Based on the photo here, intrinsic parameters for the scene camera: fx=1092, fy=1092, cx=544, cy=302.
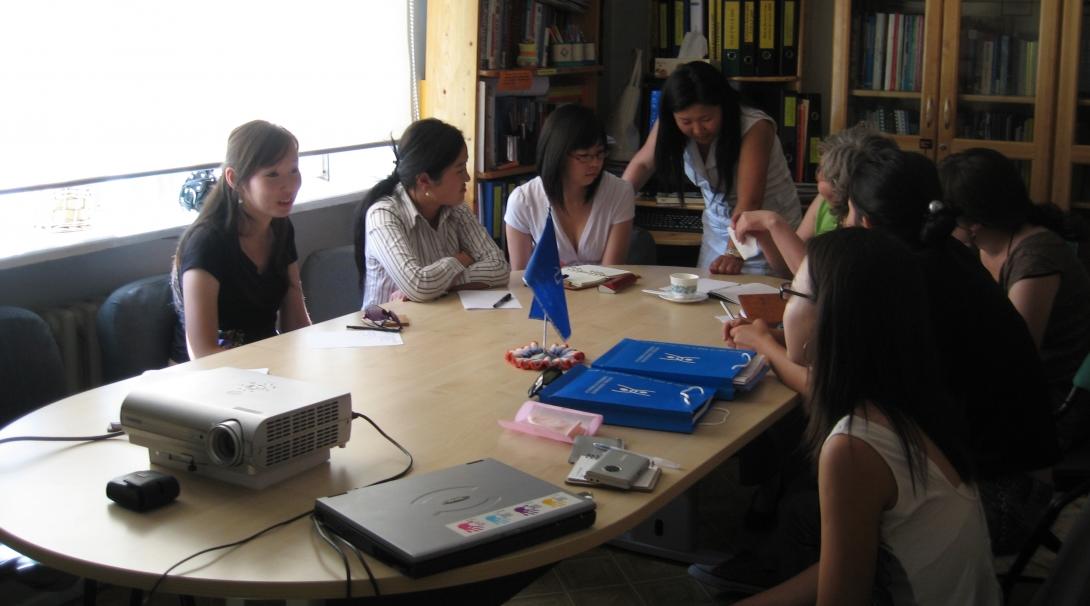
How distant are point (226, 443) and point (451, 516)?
381 millimetres

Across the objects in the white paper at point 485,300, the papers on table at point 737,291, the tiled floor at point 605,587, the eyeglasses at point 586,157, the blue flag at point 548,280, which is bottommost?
the tiled floor at point 605,587

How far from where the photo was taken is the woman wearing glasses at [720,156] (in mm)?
3375

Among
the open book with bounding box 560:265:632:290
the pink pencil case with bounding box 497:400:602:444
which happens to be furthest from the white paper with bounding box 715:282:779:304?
the pink pencil case with bounding box 497:400:602:444

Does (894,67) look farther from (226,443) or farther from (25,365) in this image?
(226,443)

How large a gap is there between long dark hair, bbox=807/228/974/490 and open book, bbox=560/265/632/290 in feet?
4.49

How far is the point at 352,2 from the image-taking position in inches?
154

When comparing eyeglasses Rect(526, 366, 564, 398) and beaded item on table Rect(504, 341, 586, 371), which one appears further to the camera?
beaded item on table Rect(504, 341, 586, 371)

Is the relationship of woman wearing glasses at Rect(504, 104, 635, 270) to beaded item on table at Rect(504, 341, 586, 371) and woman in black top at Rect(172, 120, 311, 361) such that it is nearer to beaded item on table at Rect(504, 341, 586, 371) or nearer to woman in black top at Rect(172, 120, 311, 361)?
woman in black top at Rect(172, 120, 311, 361)

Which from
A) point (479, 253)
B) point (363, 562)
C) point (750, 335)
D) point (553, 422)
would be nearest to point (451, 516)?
point (363, 562)

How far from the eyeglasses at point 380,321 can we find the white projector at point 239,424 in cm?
79

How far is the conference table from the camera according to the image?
4.52 feet

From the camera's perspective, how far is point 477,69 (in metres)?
3.99

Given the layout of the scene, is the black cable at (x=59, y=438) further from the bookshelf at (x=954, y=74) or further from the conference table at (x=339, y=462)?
the bookshelf at (x=954, y=74)

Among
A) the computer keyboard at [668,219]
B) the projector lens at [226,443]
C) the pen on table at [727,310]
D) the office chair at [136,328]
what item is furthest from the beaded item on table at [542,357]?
the computer keyboard at [668,219]
